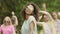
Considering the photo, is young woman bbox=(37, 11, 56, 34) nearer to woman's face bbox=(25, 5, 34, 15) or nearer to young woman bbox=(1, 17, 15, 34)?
woman's face bbox=(25, 5, 34, 15)

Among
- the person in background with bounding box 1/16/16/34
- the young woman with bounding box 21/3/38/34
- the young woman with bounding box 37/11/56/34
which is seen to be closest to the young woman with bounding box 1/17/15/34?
the person in background with bounding box 1/16/16/34

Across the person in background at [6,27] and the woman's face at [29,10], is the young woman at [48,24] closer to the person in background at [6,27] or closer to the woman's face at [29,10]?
the woman's face at [29,10]

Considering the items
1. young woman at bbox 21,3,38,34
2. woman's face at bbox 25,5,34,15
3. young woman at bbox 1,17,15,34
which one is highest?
woman's face at bbox 25,5,34,15

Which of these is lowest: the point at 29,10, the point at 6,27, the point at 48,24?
the point at 6,27

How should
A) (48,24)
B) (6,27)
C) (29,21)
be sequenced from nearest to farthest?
(29,21)
(48,24)
(6,27)

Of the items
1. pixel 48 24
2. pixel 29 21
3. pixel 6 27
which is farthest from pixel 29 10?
pixel 6 27

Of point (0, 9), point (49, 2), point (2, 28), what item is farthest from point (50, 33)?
point (49, 2)

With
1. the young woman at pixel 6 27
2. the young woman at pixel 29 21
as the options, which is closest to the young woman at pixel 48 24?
the young woman at pixel 29 21

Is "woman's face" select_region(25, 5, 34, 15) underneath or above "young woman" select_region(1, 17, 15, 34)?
above

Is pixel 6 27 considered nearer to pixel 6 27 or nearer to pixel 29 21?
pixel 6 27

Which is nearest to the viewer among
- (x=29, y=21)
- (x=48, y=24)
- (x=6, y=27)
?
(x=29, y=21)

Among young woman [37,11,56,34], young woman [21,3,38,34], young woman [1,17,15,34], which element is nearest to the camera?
young woman [21,3,38,34]

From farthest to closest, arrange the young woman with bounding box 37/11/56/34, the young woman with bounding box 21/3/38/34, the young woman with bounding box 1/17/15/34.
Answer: the young woman with bounding box 1/17/15/34 → the young woman with bounding box 37/11/56/34 → the young woman with bounding box 21/3/38/34

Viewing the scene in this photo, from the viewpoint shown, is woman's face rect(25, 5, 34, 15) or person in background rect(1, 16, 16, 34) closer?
woman's face rect(25, 5, 34, 15)
